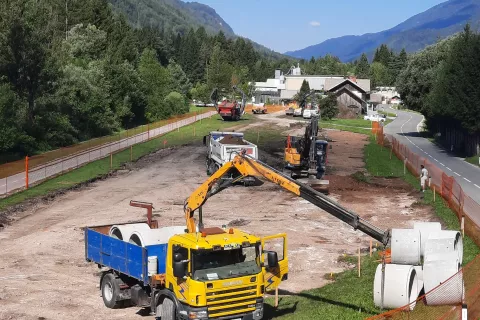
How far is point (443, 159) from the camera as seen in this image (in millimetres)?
61469

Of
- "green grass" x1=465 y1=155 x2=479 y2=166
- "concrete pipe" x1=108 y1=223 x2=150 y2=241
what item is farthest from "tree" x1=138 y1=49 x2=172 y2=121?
"concrete pipe" x1=108 y1=223 x2=150 y2=241

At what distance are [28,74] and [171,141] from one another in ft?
56.4

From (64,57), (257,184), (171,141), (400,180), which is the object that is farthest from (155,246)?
(64,57)

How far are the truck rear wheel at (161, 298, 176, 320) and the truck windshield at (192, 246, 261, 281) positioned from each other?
1531mm

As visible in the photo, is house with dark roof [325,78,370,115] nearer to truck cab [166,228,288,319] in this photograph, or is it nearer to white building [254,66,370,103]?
white building [254,66,370,103]

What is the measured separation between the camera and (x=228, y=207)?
1459 inches

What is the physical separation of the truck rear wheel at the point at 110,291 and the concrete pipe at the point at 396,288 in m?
7.39

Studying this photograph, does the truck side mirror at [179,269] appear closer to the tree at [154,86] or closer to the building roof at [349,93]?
the tree at [154,86]

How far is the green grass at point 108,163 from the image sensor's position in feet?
132

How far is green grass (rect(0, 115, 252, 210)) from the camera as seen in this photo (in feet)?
132

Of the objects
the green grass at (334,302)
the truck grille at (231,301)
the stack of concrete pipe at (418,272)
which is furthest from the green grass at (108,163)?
the stack of concrete pipe at (418,272)

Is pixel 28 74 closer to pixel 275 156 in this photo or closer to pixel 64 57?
pixel 64 57

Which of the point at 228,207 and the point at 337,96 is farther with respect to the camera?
the point at 337,96

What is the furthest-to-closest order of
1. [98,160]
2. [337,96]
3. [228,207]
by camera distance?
[337,96], [98,160], [228,207]
